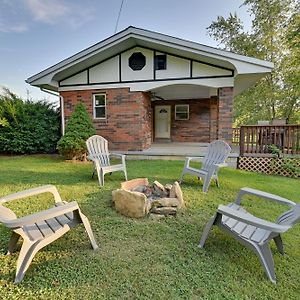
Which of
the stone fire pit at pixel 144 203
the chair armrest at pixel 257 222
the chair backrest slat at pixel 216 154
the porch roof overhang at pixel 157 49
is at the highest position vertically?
the porch roof overhang at pixel 157 49

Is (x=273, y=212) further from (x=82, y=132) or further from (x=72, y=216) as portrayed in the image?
(x=82, y=132)

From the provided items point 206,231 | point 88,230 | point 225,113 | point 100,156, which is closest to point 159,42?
point 225,113

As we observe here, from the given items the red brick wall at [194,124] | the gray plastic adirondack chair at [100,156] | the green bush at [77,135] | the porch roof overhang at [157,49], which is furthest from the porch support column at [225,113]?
the green bush at [77,135]

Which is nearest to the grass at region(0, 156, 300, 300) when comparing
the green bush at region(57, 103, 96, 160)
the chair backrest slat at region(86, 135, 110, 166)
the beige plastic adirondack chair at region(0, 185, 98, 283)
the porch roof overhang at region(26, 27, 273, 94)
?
the beige plastic adirondack chair at region(0, 185, 98, 283)

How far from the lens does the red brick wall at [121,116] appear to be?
8.80 m

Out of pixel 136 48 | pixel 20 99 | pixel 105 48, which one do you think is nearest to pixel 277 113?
pixel 136 48

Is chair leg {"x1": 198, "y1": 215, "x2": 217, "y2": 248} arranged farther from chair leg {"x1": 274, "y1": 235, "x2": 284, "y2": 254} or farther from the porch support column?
the porch support column

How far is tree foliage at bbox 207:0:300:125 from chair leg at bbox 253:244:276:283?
1313 cm

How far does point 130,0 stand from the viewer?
32.5 ft

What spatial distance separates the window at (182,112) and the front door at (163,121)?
0.46 m

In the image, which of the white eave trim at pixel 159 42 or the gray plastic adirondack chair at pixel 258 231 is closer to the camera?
the gray plastic adirondack chair at pixel 258 231

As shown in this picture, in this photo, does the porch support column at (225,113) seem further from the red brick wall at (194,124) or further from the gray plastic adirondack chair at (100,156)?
the gray plastic adirondack chair at (100,156)

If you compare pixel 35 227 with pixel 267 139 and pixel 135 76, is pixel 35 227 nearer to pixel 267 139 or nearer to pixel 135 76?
pixel 267 139

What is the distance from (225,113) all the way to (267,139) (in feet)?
5.48
